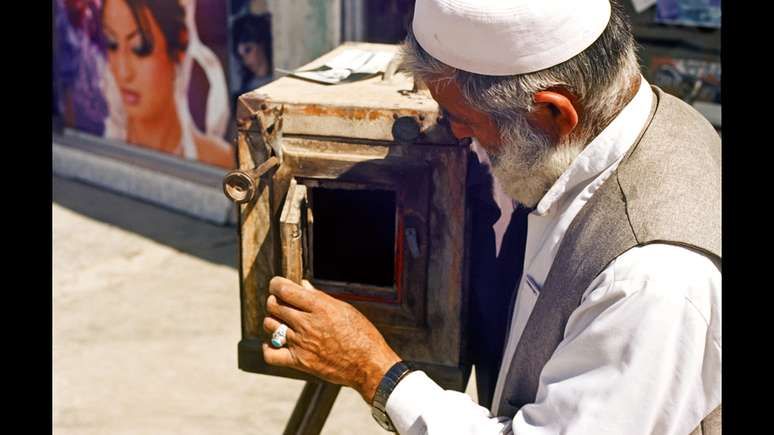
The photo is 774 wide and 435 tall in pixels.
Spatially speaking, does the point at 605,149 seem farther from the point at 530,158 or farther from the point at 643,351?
the point at 643,351

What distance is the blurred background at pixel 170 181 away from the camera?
363 cm

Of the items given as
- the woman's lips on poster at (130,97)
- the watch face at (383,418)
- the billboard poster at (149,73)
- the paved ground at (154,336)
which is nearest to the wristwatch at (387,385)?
the watch face at (383,418)

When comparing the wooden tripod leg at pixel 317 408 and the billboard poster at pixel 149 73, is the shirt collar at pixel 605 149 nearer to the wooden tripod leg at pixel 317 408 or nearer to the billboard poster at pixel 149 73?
the wooden tripod leg at pixel 317 408

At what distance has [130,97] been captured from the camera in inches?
248

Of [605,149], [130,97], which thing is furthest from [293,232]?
[130,97]

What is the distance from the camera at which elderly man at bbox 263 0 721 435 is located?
48.3 inches

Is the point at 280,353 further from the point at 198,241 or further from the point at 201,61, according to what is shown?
the point at 201,61

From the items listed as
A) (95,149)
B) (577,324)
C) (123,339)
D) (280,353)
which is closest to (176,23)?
(95,149)

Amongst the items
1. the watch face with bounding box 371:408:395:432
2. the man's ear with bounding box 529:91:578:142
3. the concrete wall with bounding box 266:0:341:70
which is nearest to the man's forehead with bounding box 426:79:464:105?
the man's ear with bounding box 529:91:578:142

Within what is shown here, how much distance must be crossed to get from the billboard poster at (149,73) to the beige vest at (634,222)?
14.0ft

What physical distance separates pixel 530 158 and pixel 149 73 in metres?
5.05

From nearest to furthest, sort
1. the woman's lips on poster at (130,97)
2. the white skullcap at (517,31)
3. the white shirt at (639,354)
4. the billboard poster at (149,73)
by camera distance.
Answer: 1. the white shirt at (639,354)
2. the white skullcap at (517,31)
3. the billboard poster at (149,73)
4. the woman's lips on poster at (130,97)

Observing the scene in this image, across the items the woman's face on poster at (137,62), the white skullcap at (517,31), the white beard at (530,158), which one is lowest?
the woman's face on poster at (137,62)

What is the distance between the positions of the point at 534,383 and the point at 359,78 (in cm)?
77
